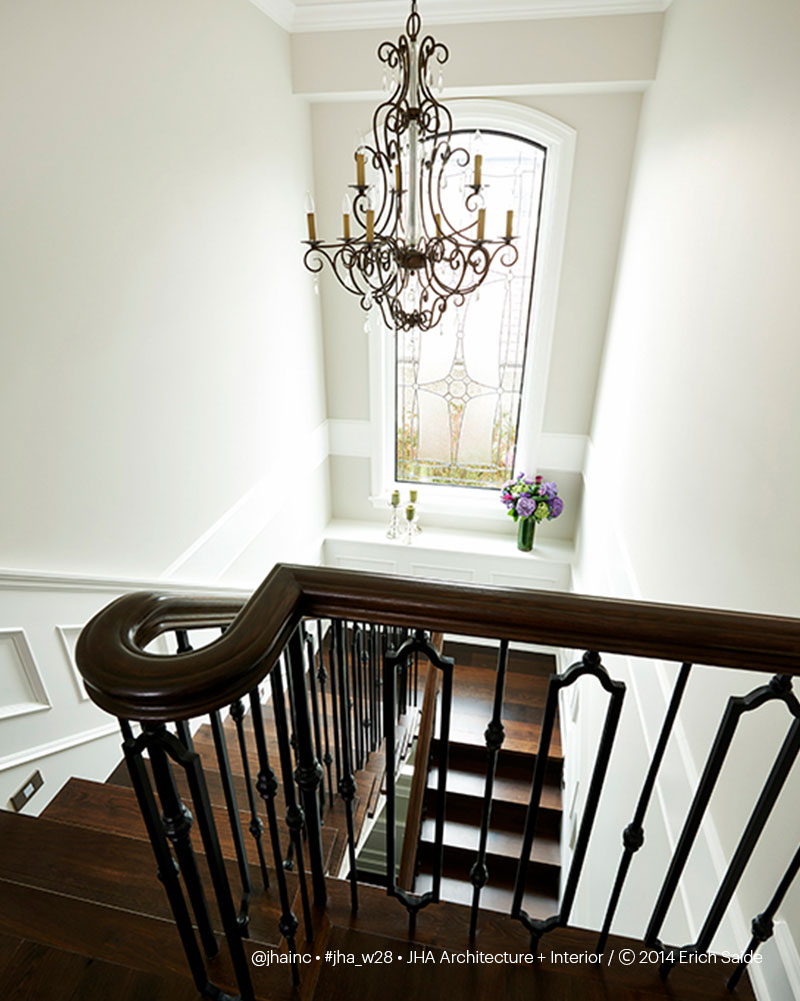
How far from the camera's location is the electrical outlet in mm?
1904

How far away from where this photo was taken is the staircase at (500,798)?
12.2ft

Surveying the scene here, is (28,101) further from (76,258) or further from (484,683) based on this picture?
(484,683)

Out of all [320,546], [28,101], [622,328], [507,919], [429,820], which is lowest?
[429,820]

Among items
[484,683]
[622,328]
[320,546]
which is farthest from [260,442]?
[484,683]

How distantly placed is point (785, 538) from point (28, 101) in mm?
2329

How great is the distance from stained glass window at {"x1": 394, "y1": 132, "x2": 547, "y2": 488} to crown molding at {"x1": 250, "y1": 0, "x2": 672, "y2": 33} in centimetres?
70

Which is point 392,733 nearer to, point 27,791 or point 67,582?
point 67,582

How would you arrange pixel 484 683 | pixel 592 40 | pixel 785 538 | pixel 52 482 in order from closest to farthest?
pixel 785 538, pixel 52 482, pixel 592 40, pixel 484 683

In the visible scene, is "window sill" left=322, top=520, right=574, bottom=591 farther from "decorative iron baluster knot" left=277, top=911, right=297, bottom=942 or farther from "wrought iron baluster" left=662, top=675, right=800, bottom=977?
"decorative iron baluster knot" left=277, top=911, right=297, bottom=942

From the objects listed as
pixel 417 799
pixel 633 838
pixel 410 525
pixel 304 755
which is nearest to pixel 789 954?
pixel 633 838

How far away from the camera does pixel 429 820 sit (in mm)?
4105

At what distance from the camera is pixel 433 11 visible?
3.20 meters

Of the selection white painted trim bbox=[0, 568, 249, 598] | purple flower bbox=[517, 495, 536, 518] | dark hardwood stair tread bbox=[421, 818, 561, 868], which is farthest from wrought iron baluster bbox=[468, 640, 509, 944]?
purple flower bbox=[517, 495, 536, 518]

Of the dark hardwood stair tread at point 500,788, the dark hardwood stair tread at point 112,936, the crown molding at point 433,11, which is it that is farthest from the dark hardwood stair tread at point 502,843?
the crown molding at point 433,11
